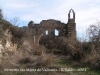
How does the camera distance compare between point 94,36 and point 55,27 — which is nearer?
point 94,36

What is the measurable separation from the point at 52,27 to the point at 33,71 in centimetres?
2359

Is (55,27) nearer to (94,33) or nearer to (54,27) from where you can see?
(54,27)

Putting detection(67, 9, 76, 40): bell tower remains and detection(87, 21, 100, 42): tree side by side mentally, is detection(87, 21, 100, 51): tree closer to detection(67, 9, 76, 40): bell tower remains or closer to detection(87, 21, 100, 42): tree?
detection(87, 21, 100, 42): tree

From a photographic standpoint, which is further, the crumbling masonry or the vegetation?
the crumbling masonry

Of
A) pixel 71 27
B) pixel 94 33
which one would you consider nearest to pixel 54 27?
pixel 71 27

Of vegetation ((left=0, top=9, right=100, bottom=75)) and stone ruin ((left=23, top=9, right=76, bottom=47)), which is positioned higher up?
stone ruin ((left=23, top=9, right=76, bottom=47))

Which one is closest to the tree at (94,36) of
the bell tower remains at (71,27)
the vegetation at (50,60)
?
the vegetation at (50,60)

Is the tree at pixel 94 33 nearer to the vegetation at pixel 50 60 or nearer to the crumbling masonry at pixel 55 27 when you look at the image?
the vegetation at pixel 50 60

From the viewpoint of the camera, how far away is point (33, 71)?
920cm

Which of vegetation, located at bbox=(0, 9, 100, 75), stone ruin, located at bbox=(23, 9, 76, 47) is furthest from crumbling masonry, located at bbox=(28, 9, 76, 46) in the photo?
vegetation, located at bbox=(0, 9, 100, 75)

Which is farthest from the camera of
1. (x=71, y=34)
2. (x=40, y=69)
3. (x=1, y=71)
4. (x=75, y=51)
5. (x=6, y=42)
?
(x=71, y=34)

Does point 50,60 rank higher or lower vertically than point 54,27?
lower

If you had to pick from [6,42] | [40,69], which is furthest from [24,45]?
[40,69]

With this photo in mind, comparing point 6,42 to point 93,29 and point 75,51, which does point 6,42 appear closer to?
point 75,51
